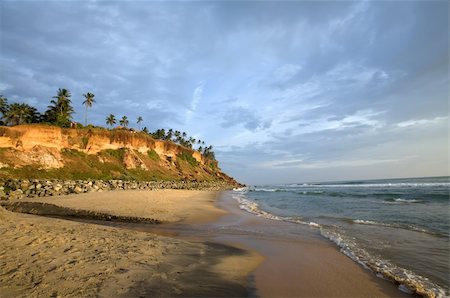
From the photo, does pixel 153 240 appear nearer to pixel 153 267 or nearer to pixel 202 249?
pixel 202 249

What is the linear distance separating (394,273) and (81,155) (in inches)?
1913

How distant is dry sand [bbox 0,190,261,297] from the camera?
186 inches

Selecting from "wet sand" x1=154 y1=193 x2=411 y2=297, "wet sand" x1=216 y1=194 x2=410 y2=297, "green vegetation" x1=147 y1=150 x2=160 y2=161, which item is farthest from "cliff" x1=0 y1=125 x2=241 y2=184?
"wet sand" x1=216 y1=194 x2=410 y2=297

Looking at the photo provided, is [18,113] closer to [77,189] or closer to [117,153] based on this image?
[117,153]

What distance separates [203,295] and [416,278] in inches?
229

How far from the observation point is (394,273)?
6.98 m

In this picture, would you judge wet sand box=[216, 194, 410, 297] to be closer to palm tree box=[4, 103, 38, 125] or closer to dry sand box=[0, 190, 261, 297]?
dry sand box=[0, 190, 261, 297]

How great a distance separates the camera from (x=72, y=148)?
44656 millimetres

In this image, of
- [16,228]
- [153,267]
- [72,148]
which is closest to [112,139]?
[72,148]

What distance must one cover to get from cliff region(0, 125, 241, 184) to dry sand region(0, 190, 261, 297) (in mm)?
30835

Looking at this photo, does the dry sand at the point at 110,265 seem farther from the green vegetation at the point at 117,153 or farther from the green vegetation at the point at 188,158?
the green vegetation at the point at 188,158

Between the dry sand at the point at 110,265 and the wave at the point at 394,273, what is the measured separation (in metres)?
3.29

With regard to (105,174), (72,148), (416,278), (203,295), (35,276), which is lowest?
(416,278)

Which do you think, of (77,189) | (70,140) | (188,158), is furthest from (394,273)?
(188,158)
